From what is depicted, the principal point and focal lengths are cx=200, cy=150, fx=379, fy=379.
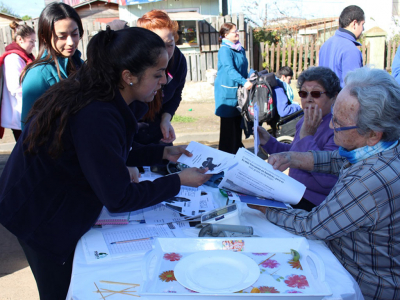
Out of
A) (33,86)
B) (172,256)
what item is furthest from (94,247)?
(33,86)

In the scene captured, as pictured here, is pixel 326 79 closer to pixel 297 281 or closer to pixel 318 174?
pixel 318 174

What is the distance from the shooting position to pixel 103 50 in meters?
1.45

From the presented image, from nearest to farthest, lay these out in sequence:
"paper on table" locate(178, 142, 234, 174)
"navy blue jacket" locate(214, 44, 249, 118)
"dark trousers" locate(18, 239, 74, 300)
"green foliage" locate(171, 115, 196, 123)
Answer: "dark trousers" locate(18, 239, 74, 300) → "paper on table" locate(178, 142, 234, 174) → "navy blue jacket" locate(214, 44, 249, 118) → "green foliage" locate(171, 115, 196, 123)

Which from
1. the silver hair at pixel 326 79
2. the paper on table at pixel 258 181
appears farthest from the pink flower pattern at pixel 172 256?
the silver hair at pixel 326 79

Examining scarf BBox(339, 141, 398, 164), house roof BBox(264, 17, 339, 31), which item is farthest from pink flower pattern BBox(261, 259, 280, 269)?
house roof BBox(264, 17, 339, 31)

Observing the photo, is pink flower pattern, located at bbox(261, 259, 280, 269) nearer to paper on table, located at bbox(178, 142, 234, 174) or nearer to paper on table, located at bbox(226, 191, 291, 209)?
paper on table, located at bbox(226, 191, 291, 209)

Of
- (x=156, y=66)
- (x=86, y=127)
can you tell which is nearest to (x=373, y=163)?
(x=156, y=66)

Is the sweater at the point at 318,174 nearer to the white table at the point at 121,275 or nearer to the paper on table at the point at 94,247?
the white table at the point at 121,275

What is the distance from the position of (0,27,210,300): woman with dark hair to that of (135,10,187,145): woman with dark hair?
1.16m

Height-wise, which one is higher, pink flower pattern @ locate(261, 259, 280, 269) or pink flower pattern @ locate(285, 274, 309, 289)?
pink flower pattern @ locate(285, 274, 309, 289)

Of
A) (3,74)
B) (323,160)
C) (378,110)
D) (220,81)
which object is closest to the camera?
(378,110)

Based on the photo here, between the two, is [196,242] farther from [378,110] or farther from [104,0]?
[104,0]

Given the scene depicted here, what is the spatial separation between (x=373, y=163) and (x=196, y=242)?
0.76 m

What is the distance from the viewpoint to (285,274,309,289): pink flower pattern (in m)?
1.13
